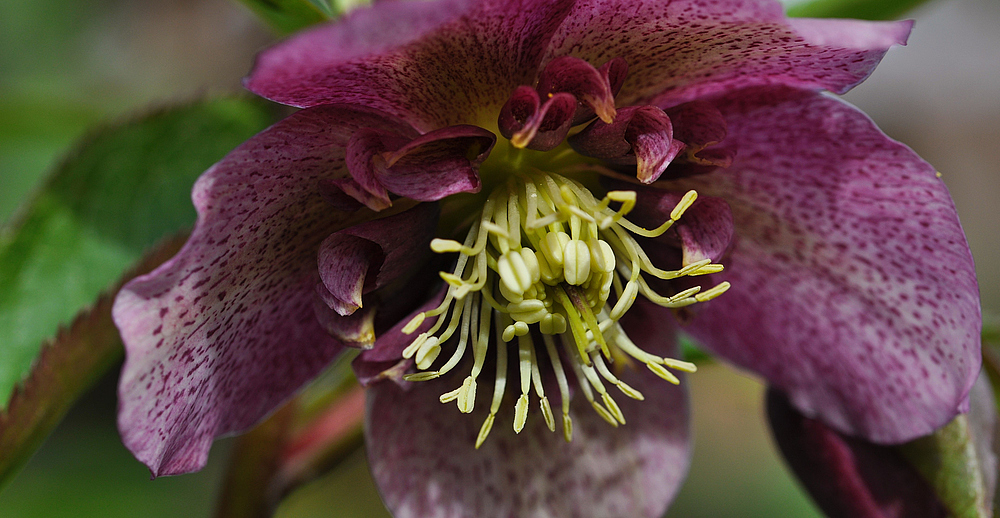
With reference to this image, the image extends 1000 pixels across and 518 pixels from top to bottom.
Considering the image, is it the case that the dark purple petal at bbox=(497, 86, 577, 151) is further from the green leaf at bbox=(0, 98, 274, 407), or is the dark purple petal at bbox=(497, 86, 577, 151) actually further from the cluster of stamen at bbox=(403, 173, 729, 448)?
the green leaf at bbox=(0, 98, 274, 407)

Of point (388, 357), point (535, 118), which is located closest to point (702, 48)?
point (535, 118)

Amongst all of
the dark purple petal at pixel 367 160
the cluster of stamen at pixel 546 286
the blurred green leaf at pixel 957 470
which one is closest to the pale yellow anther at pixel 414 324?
the cluster of stamen at pixel 546 286

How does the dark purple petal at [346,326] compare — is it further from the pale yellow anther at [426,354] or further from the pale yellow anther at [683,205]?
the pale yellow anther at [683,205]

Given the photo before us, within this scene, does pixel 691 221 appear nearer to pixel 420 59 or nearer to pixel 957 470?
pixel 420 59

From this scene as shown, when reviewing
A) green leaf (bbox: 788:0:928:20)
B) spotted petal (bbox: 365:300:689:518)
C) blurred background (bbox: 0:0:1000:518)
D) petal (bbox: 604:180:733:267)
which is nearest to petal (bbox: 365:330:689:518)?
spotted petal (bbox: 365:300:689:518)

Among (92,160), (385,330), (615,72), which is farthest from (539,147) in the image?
(92,160)

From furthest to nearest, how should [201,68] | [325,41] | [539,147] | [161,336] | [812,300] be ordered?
[201,68], [812,300], [539,147], [161,336], [325,41]

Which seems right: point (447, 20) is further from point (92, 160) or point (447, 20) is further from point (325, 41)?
point (92, 160)
